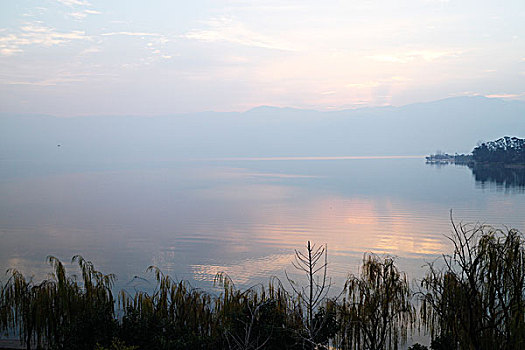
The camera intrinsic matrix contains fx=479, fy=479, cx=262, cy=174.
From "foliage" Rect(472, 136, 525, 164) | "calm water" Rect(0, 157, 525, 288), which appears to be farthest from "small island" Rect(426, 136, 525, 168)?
"calm water" Rect(0, 157, 525, 288)

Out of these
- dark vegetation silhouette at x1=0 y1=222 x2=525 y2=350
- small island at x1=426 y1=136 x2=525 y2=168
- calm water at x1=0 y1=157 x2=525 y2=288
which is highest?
small island at x1=426 y1=136 x2=525 y2=168

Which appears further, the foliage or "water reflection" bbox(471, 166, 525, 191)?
the foliage

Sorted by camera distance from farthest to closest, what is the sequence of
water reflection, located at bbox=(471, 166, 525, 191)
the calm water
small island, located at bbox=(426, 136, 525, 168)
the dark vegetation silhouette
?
small island, located at bbox=(426, 136, 525, 168) → water reflection, located at bbox=(471, 166, 525, 191) → the calm water → the dark vegetation silhouette

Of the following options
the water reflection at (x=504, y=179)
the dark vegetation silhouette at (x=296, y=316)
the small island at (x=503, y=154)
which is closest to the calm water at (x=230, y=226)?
the water reflection at (x=504, y=179)

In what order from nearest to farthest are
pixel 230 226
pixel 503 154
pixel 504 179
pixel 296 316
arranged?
1. pixel 296 316
2. pixel 230 226
3. pixel 504 179
4. pixel 503 154

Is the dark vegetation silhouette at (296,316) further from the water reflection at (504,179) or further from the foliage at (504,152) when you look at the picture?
the foliage at (504,152)

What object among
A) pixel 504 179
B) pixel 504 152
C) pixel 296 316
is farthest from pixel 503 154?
pixel 296 316

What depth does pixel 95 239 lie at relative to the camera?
85.4ft

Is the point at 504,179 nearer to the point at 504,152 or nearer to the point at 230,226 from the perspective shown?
the point at 504,152

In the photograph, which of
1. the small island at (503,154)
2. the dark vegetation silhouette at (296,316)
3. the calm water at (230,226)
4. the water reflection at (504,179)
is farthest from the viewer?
the small island at (503,154)

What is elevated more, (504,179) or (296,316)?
(504,179)

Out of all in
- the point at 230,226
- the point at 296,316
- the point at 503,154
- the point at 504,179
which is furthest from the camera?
the point at 503,154

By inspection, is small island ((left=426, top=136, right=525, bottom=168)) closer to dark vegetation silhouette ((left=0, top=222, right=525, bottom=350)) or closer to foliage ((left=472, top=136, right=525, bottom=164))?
foliage ((left=472, top=136, right=525, bottom=164))

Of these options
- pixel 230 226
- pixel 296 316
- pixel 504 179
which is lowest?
pixel 230 226
